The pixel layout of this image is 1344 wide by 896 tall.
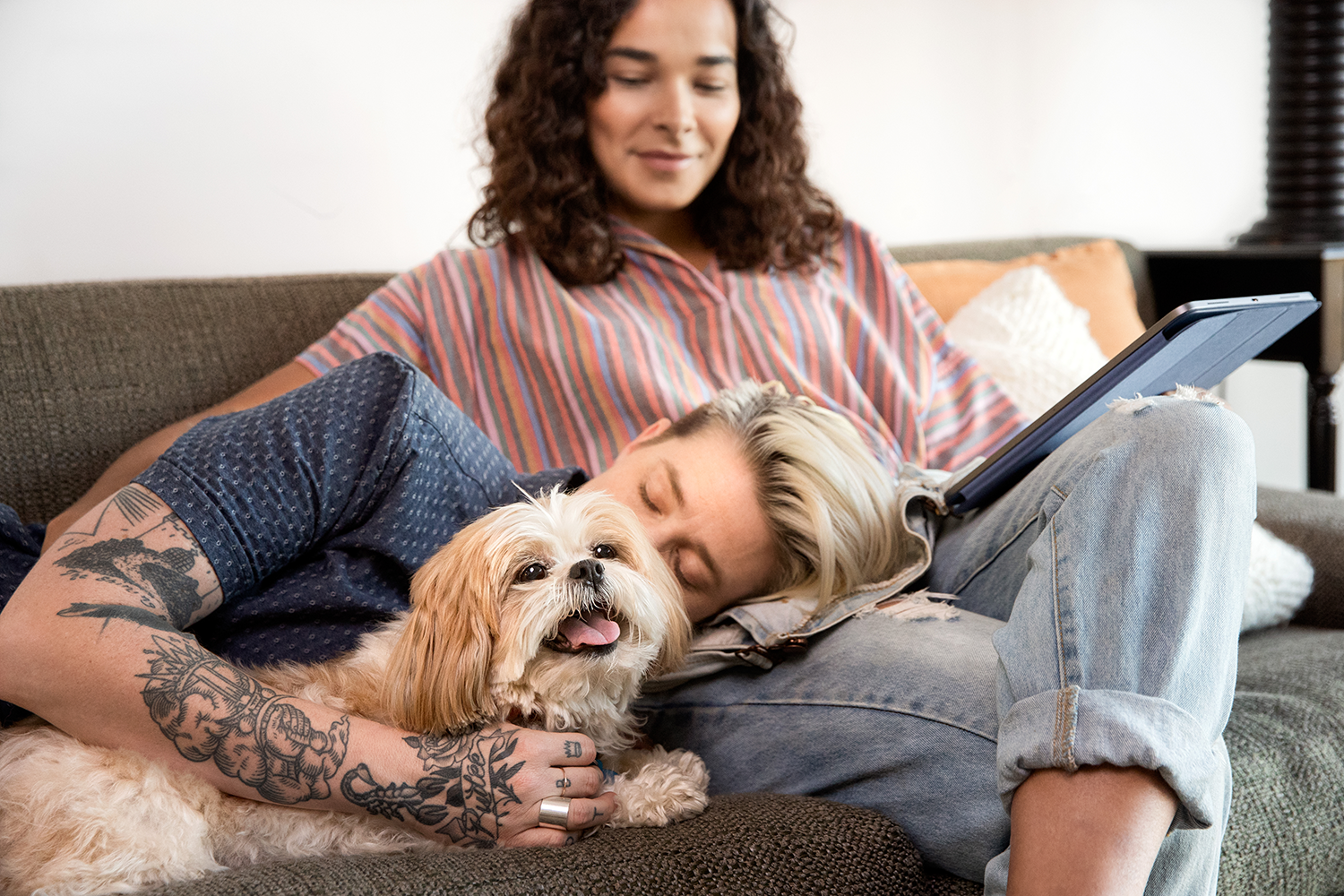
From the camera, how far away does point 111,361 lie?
160 cm

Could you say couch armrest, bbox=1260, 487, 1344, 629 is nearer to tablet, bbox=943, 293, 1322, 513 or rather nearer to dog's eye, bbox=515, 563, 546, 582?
tablet, bbox=943, 293, 1322, 513

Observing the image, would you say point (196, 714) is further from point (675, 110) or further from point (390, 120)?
point (390, 120)

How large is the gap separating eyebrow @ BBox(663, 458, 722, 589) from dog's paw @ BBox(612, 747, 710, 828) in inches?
9.6

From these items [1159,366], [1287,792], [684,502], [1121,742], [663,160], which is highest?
[663,160]

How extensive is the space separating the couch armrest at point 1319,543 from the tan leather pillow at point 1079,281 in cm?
55

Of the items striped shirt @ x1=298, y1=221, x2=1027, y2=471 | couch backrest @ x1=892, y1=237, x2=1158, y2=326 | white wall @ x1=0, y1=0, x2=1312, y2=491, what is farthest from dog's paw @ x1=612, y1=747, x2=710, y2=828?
couch backrest @ x1=892, y1=237, x2=1158, y2=326

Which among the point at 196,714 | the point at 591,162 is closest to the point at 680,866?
the point at 196,714

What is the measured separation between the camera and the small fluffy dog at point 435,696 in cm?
95

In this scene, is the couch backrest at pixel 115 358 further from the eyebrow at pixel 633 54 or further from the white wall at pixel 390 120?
the eyebrow at pixel 633 54

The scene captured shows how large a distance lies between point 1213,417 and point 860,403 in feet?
2.82

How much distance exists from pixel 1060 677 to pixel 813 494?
0.43 metres

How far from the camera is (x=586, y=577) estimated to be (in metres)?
1.01

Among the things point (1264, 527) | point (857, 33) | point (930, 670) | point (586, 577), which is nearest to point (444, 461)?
point (586, 577)

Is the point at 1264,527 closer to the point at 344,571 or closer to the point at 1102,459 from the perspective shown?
the point at 1102,459
